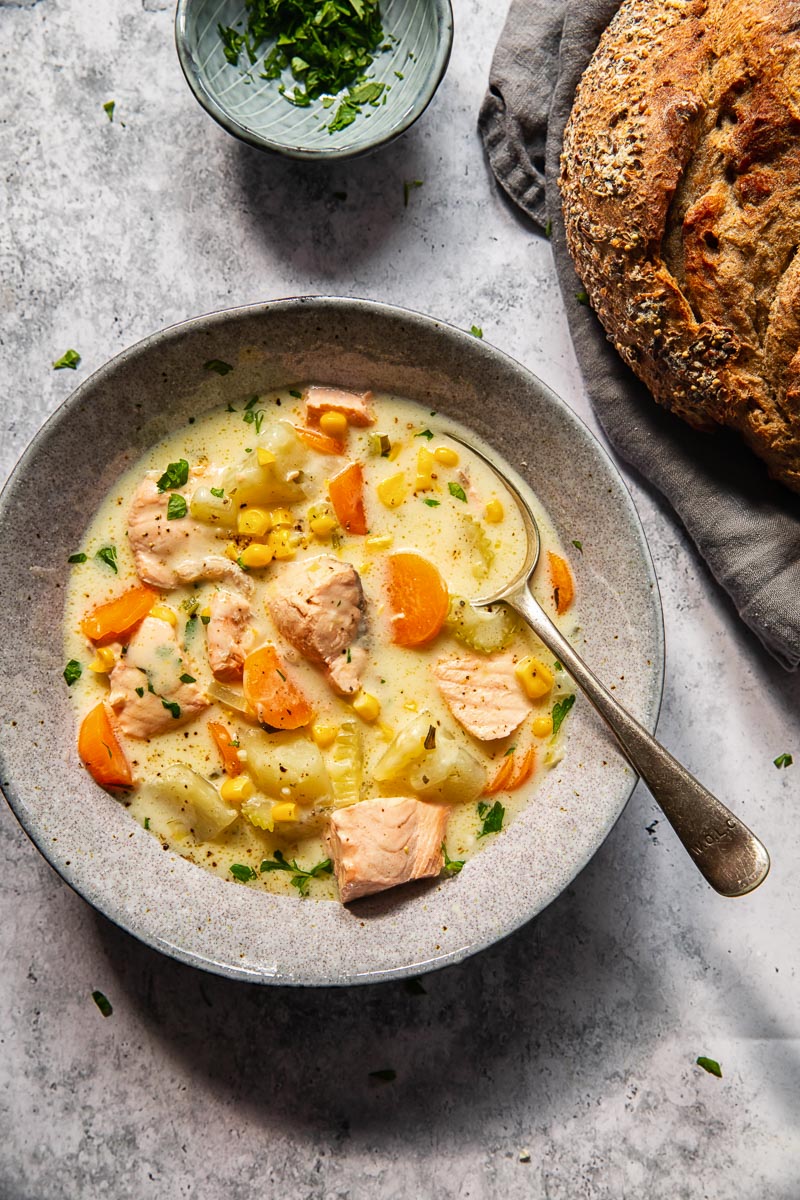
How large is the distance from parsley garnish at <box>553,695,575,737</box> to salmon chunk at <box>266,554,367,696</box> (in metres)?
0.76

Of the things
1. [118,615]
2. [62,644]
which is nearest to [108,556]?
[118,615]

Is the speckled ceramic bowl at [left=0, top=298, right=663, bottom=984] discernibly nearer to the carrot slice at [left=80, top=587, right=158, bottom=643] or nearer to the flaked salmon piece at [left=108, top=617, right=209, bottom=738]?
the carrot slice at [left=80, top=587, right=158, bottom=643]

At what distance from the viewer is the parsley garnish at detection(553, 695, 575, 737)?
3.49 metres

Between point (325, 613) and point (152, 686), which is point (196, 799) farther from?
point (325, 613)

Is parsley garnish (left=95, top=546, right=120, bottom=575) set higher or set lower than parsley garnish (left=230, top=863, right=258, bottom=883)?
higher

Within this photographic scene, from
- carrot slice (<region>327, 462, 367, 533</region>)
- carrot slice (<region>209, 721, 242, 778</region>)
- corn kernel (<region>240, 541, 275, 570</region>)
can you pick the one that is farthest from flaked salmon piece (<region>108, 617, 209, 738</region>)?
carrot slice (<region>327, 462, 367, 533</region>)

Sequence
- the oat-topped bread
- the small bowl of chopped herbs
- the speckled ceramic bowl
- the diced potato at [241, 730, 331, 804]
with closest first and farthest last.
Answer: the oat-topped bread, the speckled ceramic bowl, the diced potato at [241, 730, 331, 804], the small bowl of chopped herbs

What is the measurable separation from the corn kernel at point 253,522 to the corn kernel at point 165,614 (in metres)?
0.40

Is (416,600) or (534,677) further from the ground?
(416,600)

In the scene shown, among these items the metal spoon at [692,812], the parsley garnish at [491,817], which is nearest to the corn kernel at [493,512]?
the metal spoon at [692,812]

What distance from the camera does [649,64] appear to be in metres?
3.11

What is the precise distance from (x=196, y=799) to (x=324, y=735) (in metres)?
0.52

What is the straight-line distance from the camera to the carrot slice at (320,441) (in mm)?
3514

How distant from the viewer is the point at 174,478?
3490 millimetres
